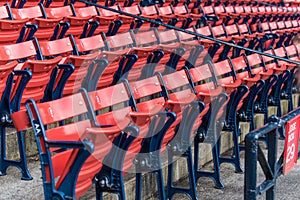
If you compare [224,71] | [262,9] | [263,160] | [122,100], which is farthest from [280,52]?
[263,160]

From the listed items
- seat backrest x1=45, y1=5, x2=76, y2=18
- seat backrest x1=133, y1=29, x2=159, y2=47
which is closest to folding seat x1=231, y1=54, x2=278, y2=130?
seat backrest x1=133, y1=29, x2=159, y2=47

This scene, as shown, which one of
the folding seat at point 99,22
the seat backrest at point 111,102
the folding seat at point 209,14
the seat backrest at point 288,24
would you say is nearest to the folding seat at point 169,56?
the folding seat at point 99,22

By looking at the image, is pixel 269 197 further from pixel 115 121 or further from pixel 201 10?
pixel 201 10

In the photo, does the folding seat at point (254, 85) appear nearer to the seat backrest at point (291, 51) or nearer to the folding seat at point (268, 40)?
the seat backrest at point (291, 51)

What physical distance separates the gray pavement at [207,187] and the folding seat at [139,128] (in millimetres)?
215

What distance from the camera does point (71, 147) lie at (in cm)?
168

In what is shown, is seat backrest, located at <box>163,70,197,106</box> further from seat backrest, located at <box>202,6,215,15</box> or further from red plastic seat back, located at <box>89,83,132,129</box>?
seat backrest, located at <box>202,6,215,15</box>

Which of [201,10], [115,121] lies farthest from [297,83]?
[115,121]

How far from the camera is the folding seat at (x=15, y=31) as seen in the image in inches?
116

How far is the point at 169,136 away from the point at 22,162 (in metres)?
0.59

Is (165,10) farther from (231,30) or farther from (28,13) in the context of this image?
(28,13)

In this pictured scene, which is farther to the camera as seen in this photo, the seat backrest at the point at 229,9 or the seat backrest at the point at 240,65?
the seat backrest at the point at 229,9

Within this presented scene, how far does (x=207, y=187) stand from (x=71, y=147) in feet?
3.94

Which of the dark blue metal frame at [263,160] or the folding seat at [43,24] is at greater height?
the folding seat at [43,24]
